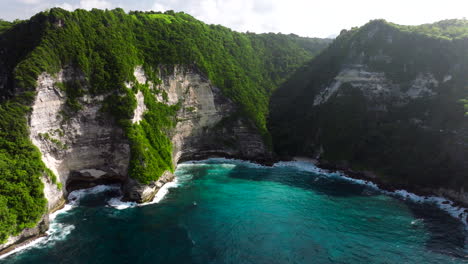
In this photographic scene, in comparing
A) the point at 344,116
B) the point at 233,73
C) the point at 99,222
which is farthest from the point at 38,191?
the point at 344,116

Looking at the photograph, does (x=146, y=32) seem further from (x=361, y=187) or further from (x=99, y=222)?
(x=361, y=187)

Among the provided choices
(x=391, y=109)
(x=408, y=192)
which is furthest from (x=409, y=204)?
(x=391, y=109)

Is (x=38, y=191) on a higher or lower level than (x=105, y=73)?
lower

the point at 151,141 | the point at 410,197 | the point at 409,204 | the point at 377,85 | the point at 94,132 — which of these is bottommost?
the point at 409,204

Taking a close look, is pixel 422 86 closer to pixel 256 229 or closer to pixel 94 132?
pixel 256 229

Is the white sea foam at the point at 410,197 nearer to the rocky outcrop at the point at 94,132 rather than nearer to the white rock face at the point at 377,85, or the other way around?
the white rock face at the point at 377,85

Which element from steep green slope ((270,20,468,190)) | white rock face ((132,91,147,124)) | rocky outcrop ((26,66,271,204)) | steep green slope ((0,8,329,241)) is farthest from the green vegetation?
steep green slope ((270,20,468,190))

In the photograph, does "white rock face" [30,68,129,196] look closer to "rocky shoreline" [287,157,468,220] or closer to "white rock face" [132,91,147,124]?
"white rock face" [132,91,147,124]
